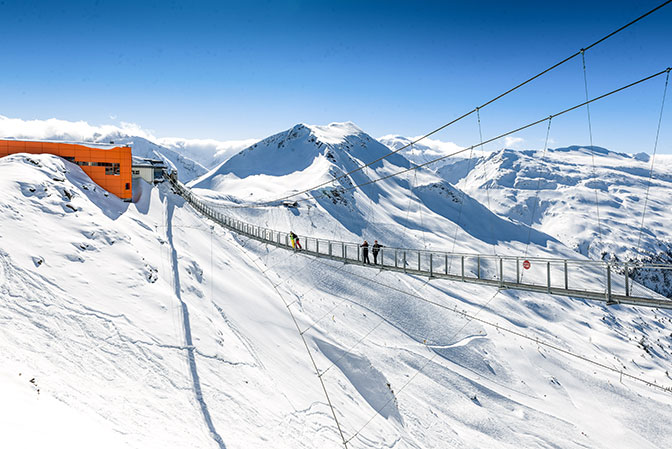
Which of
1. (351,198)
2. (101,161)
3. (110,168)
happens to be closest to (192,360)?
(110,168)

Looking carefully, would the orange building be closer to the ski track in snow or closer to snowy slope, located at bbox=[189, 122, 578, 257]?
the ski track in snow

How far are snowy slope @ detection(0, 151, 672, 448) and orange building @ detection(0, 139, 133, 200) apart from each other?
1714 millimetres

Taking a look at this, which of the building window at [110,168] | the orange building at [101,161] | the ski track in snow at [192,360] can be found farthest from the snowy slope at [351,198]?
the ski track in snow at [192,360]

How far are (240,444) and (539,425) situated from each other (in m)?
25.4

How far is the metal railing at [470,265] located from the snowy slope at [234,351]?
427 centimetres

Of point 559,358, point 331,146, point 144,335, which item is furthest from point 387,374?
point 331,146

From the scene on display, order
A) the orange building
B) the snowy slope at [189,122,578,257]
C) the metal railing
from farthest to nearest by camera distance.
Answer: the snowy slope at [189,122,578,257], the orange building, the metal railing

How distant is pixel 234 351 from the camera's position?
16.1 meters

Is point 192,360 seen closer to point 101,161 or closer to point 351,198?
point 101,161

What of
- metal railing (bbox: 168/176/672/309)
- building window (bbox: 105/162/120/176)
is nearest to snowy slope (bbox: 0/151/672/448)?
building window (bbox: 105/162/120/176)

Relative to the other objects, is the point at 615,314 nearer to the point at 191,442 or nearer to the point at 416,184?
the point at 416,184

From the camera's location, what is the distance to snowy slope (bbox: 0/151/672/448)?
403 inches

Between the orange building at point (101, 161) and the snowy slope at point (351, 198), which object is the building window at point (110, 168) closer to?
the orange building at point (101, 161)

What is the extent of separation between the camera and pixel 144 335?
13.0 m
